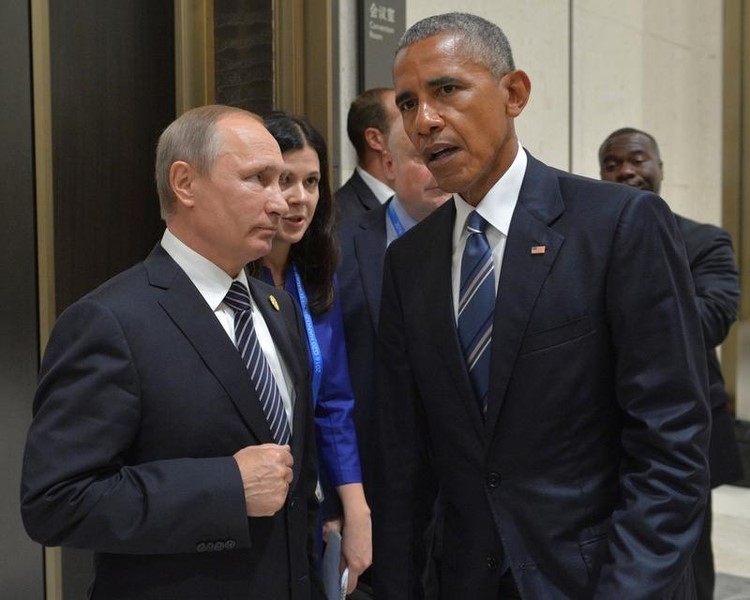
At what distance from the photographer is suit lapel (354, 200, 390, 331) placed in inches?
115

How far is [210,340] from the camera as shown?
191 centimetres

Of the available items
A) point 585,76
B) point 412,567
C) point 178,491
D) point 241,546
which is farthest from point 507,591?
point 585,76

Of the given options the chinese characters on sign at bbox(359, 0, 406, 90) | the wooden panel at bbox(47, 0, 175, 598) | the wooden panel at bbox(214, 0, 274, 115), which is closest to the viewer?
the wooden panel at bbox(47, 0, 175, 598)

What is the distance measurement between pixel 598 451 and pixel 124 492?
87cm

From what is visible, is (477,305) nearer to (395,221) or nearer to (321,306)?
(321,306)

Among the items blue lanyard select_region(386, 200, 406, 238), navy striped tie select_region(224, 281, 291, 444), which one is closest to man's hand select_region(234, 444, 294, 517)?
navy striped tie select_region(224, 281, 291, 444)

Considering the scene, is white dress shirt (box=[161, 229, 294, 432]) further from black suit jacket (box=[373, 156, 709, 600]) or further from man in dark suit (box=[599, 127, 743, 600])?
man in dark suit (box=[599, 127, 743, 600])

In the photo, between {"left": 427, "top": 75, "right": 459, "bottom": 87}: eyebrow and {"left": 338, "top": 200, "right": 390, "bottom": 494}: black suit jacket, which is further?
{"left": 338, "top": 200, "right": 390, "bottom": 494}: black suit jacket

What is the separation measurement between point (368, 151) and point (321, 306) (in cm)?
114

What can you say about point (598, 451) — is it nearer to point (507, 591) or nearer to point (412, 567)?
point (507, 591)

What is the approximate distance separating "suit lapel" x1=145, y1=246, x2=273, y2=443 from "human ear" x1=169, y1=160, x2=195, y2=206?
16 centimetres

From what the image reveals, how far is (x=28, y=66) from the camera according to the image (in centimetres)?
311

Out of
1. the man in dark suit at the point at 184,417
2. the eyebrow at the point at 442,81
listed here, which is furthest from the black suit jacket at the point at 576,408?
the man in dark suit at the point at 184,417

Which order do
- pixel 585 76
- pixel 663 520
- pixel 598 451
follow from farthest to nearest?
pixel 585 76 → pixel 598 451 → pixel 663 520
